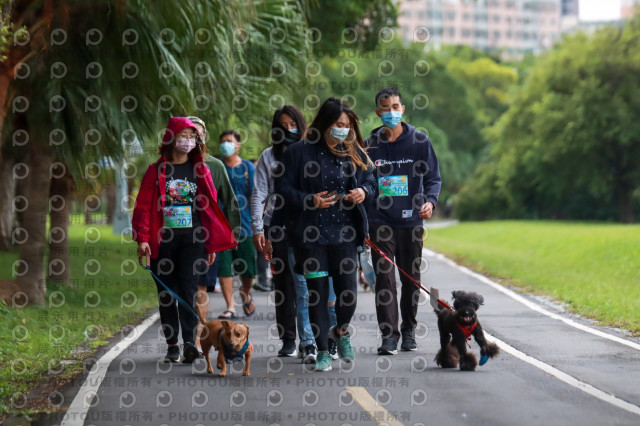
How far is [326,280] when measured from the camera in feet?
27.2

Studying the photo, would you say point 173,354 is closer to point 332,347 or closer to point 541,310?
point 332,347

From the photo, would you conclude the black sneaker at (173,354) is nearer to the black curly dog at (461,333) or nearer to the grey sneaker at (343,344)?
the grey sneaker at (343,344)

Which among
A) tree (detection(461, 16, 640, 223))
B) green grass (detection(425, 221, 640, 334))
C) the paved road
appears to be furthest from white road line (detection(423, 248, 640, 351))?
tree (detection(461, 16, 640, 223))

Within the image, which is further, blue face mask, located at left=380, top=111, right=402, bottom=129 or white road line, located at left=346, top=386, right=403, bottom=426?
blue face mask, located at left=380, top=111, right=402, bottom=129

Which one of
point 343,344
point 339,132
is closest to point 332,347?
point 343,344

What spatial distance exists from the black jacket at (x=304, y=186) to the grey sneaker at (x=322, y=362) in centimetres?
83

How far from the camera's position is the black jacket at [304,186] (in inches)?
322

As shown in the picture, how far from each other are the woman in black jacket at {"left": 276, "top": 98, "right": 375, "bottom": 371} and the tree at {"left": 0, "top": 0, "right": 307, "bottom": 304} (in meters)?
3.70

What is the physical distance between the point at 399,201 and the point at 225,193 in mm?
1576

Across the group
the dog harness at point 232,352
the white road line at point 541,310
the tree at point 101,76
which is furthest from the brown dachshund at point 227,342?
the tree at point 101,76

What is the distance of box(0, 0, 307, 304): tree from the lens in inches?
478

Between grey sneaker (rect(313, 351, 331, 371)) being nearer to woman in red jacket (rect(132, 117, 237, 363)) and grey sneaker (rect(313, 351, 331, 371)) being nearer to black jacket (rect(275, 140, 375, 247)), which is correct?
black jacket (rect(275, 140, 375, 247))

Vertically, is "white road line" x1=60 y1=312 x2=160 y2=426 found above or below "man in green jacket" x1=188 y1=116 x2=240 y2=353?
below

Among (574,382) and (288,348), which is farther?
(288,348)
